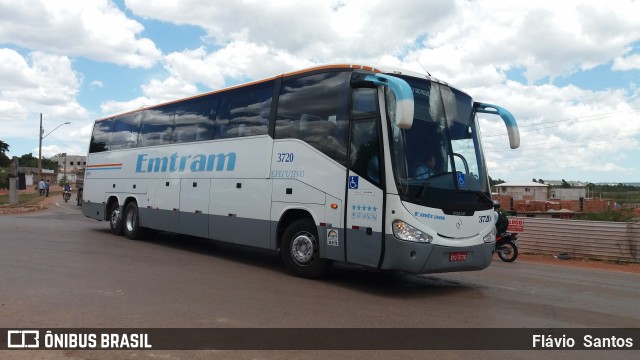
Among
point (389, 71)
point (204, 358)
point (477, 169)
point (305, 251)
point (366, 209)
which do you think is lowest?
point (204, 358)

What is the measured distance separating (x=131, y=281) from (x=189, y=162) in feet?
14.4

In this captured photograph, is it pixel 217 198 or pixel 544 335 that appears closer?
pixel 544 335

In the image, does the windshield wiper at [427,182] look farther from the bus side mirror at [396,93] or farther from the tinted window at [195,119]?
the tinted window at [195,119]

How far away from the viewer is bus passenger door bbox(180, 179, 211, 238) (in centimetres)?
1162

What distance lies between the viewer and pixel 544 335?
6012 mm

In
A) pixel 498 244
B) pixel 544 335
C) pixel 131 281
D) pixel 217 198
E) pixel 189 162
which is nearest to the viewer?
pixel 544 335

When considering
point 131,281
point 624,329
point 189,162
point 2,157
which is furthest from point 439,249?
point 2,157

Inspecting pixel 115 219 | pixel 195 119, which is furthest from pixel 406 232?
pixel 115 219

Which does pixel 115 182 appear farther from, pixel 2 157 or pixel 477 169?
pixel 2 157

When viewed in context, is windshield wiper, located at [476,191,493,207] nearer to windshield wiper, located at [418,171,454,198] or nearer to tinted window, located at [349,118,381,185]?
windshield wiper, located at [418,171,454,198]

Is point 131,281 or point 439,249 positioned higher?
point 439,249

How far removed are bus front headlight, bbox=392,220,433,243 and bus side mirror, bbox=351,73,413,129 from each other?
146 cm

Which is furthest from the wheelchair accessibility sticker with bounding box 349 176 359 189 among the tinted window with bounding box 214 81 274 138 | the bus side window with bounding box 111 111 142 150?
the bus side window with bounding box 111 111 142 150

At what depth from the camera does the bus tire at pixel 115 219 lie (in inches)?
605
